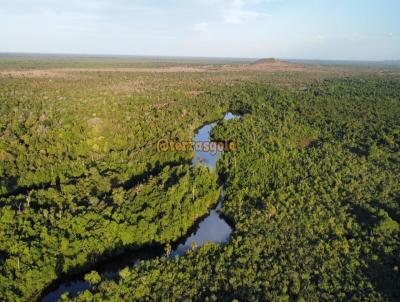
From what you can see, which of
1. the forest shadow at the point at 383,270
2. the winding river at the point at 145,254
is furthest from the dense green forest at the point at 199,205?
the winding river at the point at 145,254

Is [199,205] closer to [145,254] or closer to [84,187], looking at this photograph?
→ [145,254]

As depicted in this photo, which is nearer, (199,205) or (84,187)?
(84,187)

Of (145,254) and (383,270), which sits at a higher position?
(383,270)

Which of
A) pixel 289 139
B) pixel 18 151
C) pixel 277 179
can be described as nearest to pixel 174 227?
pixel 277 179

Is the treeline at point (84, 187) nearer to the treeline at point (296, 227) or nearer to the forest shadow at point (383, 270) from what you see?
the treeline at point (296, 227)

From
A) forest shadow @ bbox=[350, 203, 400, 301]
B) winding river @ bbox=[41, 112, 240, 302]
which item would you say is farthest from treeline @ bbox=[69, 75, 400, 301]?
winding river @ bbox=[41, 112, 240, 302]

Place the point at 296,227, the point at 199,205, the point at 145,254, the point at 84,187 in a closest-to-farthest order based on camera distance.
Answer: the point at 145,254, the point at 296,227, the point at 84,187, the point at 199,205

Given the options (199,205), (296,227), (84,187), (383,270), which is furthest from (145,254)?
(383,270)

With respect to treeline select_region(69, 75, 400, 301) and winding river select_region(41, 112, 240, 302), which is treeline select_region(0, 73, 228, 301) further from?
treeline select_region(69, 75, 400, 301)
